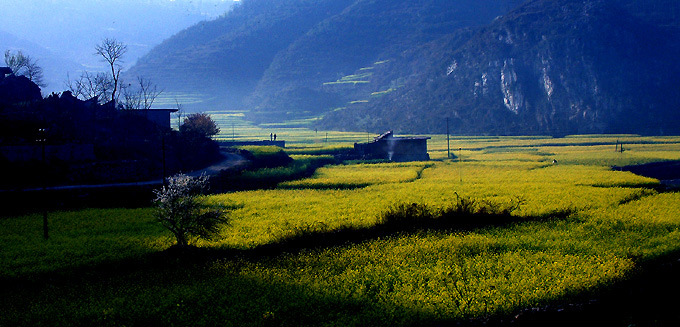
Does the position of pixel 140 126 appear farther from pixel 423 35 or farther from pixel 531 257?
pixel 423 35

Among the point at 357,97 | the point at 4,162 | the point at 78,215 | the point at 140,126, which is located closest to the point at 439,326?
the point at 78,215

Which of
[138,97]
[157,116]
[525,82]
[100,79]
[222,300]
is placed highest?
[525,82]

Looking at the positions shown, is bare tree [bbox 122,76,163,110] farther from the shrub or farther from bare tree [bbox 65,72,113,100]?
the shrub

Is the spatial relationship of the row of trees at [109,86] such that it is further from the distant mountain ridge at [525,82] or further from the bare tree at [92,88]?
the distant mountain ridge at [525,82]

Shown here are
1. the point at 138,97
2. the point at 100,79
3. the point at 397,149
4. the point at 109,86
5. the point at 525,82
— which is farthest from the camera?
the point at 138,97

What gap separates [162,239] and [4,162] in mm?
14197

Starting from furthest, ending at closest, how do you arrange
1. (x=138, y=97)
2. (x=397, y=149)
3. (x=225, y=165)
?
(x=138, y=97), (x=397, y=149), (x=225, y=165)

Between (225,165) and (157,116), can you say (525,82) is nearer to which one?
(157,116)

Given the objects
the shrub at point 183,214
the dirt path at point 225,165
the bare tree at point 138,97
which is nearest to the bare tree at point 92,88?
the bare tree at point 138,97

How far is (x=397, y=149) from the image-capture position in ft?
177

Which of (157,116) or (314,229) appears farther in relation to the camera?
(157,116)

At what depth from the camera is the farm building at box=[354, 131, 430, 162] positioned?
53875 mm

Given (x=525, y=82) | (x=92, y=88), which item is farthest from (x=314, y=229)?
(x=525, y=82)

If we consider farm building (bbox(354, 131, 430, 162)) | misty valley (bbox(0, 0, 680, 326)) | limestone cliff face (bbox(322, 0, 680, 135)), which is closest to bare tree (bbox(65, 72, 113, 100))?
misty valley (bbox(0, 0, 680, 326))
